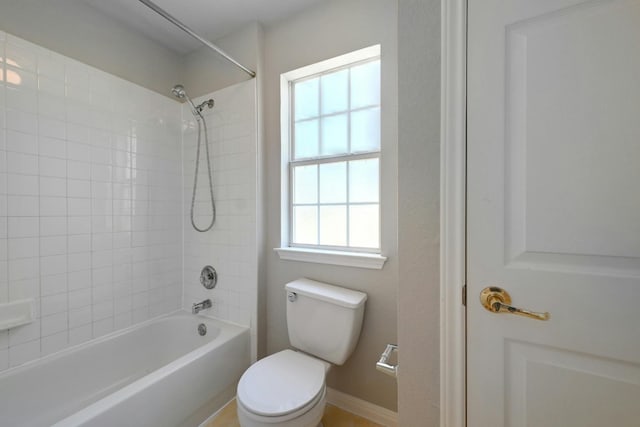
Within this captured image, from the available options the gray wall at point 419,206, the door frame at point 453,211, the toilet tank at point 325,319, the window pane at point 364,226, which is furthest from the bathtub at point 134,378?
the door frame at point 453,211

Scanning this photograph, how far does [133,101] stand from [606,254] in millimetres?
2508

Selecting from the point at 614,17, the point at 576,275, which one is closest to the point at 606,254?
the point at 576,275

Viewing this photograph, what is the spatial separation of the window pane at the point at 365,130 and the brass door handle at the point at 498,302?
1066 mm

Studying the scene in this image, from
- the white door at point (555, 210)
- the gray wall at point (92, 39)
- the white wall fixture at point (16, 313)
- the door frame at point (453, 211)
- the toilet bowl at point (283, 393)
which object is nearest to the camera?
the white door at point (555, 210)

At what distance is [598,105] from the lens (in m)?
0.58

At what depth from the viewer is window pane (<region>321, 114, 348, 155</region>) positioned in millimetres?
1653

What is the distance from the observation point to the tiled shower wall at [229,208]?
1740mm

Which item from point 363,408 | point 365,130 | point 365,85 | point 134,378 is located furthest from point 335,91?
point 134,378

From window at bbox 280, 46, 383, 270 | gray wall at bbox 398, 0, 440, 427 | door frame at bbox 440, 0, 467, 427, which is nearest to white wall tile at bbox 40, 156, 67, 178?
window at bbox 280, 46, 383, 270

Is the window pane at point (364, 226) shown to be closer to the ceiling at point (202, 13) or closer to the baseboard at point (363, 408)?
the baseboard at point (363, 408)

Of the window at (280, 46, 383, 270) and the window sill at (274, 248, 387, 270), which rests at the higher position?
the window at (280, 46, 383, 270)

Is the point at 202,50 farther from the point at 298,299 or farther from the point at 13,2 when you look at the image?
the point at 298,299

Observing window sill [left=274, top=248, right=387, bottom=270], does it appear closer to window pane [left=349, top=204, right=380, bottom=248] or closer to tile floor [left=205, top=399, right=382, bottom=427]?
window pane [left=349, top=204, right=380, bottom=248]

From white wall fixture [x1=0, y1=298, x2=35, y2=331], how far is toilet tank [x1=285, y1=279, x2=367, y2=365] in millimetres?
1361
